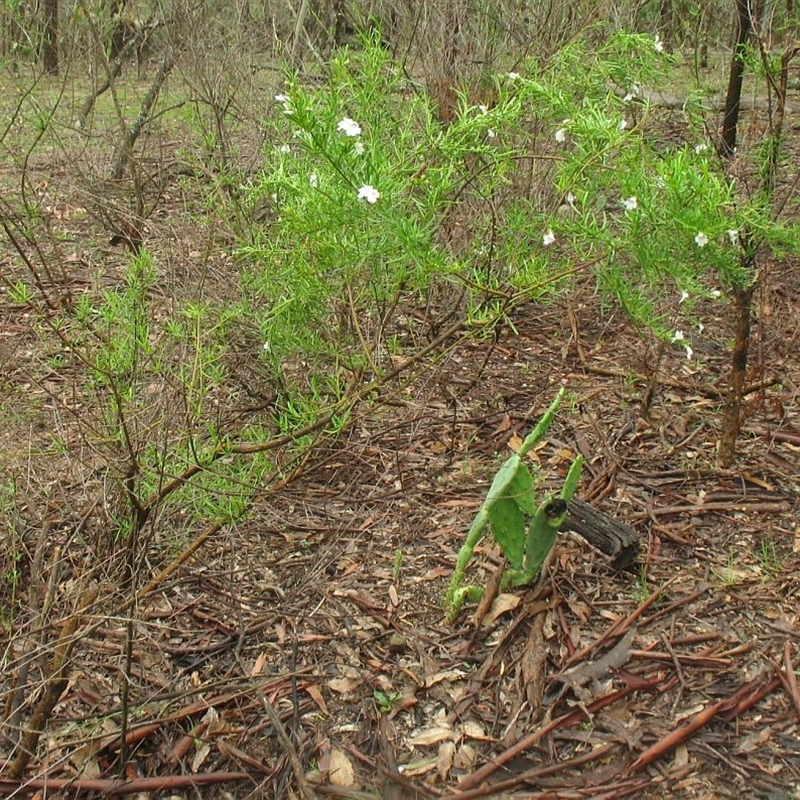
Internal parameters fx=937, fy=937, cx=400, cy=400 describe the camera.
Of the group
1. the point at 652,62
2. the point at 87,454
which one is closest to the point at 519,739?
the point at 87,454

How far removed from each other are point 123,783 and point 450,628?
1.14 m

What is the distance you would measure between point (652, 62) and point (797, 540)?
1904 millimetres

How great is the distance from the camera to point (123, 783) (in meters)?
2.66

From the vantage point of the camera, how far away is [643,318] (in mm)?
3346

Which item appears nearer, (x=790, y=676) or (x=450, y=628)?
(x=790, y=676)

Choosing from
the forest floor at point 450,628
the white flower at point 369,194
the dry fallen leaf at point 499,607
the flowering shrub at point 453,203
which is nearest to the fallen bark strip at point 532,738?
the forest floor at point 450,628

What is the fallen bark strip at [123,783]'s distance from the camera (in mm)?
2654

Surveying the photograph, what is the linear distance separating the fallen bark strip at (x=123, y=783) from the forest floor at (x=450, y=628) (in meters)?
0.01

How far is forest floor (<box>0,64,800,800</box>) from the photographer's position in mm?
2705

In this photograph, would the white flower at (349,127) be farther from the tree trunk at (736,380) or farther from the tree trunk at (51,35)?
the tree trunk at (51,35)

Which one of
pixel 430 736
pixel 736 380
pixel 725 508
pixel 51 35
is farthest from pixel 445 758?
pixel 51 35

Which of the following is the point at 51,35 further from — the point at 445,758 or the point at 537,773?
the point at 537,773

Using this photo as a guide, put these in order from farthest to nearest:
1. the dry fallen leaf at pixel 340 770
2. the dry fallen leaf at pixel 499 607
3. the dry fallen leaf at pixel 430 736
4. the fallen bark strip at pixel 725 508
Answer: the fallen bark strip at pixel 725 508 < the dry fallen leaf at pixel 499 607 < the dry fallen leaf at pixel 430 736 < the dry fallen leaf at pixel 340 770

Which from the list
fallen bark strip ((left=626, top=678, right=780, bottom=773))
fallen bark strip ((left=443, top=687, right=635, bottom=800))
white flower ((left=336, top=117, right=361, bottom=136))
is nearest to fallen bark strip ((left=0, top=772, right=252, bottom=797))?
fallen bark strip ((left=443, top=687, right=635, bottom=800))
